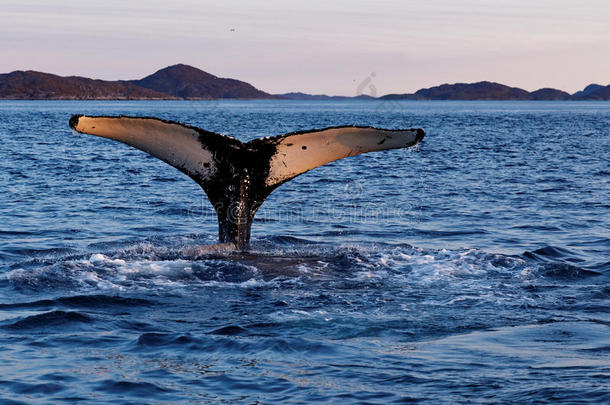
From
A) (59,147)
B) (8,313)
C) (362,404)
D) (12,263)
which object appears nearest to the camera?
(362,404)

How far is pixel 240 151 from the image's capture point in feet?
31.1

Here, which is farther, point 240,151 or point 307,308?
point 240,151

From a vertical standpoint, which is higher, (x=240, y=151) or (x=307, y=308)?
(x=240, y=151)

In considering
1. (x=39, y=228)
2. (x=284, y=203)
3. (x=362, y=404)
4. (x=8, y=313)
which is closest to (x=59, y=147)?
(x=284, y=203)

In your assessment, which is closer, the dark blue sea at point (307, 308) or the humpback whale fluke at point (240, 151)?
the dark blue sea at point (307, 308)

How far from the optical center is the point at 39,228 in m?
14.8

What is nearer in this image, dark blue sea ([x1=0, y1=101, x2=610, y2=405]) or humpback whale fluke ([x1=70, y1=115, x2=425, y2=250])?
dark blue sea ([x1=0, y1=101, x2=610, y2=405])

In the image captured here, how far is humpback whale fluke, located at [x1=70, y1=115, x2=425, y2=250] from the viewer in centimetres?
879

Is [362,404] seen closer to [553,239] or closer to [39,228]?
[553,239]

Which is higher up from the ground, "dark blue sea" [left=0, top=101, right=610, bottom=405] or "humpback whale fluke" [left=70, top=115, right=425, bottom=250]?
"humpback whale fluke" [left=70, top=115, right=425, bottom=250]

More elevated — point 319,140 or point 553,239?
point 319,140

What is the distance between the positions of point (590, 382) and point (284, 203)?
14141mm

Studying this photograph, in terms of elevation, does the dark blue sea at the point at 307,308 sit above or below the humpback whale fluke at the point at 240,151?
below

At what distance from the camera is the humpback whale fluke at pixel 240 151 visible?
8.79 metres
